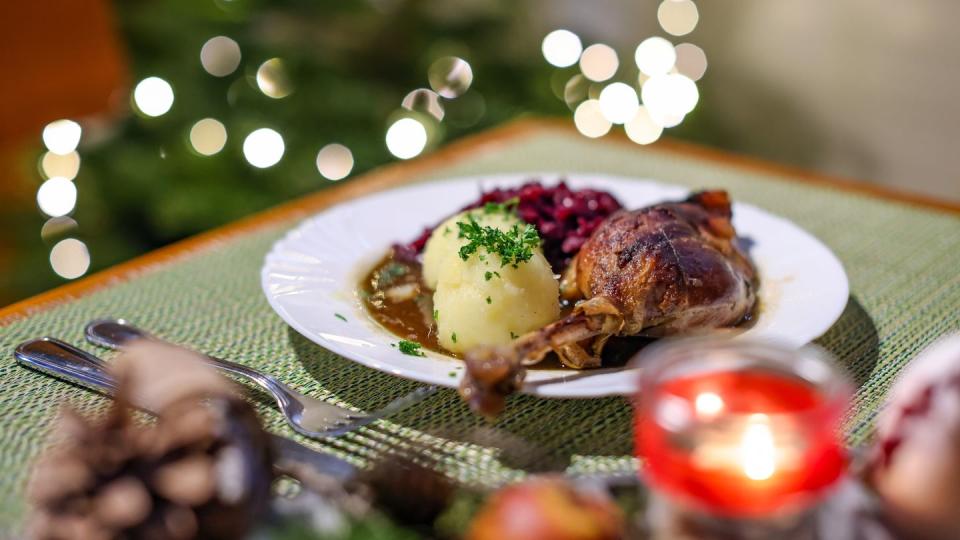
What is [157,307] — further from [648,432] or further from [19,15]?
[19,15]

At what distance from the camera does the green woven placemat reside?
1.54m

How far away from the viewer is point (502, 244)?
6.11 feet

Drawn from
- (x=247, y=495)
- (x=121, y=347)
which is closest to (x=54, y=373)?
(x=121, y=347)

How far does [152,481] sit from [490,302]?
81cm

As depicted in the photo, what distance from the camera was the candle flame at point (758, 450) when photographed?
1080mm

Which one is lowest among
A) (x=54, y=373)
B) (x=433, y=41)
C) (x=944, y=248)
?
(x=944, y=248)

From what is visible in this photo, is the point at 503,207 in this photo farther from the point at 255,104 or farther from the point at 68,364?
the point at 255,104

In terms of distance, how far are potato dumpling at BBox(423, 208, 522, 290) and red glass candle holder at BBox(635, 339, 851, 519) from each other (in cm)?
99

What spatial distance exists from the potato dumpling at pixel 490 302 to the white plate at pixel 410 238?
9cm

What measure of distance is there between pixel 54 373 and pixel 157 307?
0.39 metres

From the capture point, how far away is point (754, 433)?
1080 mm

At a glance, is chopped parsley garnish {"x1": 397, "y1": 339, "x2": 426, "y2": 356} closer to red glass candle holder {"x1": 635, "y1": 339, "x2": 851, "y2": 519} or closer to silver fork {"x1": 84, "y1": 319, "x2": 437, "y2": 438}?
silver fork {"x1": 84, "y1": 319, "x2": 437, "y2": 438}

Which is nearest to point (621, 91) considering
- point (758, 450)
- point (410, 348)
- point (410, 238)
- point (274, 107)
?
point (274, 107)

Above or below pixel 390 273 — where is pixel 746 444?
above
